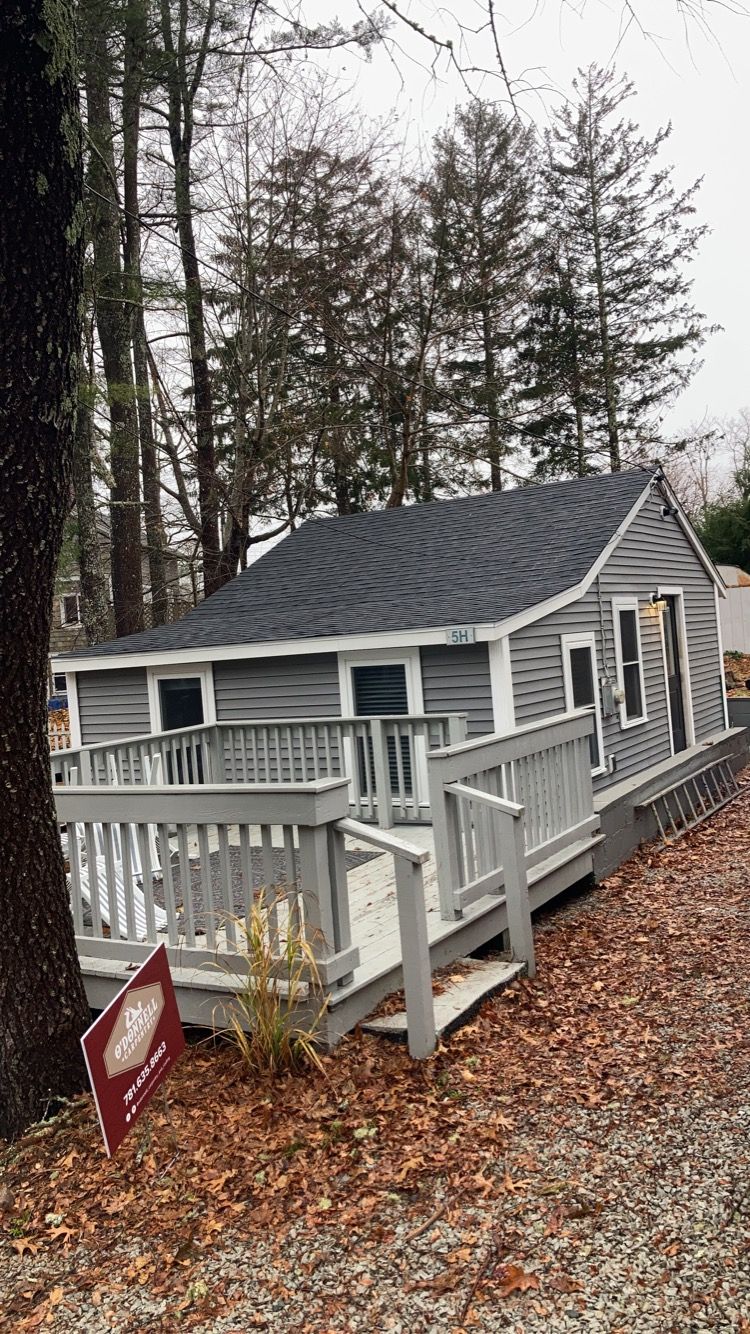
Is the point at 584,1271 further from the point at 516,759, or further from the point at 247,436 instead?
the point at 247,436

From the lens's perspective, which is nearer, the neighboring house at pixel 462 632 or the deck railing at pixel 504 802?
the deck railing at pixel 504 802

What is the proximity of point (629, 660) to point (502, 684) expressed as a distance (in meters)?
3.23

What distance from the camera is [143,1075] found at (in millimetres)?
3277

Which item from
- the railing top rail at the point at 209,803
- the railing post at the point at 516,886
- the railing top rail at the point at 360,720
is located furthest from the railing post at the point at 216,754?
the railing post at the point at 516,886

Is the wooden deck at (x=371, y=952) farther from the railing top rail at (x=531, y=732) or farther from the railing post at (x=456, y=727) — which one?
the railing post at (x=456, y=727)

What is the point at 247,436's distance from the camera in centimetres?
1711

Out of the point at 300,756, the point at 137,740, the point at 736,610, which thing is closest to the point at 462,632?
the point at 300,756

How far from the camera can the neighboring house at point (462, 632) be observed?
9.23 m

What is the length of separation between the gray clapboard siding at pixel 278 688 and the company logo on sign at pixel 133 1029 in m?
6.65

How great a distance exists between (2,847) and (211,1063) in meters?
1.35

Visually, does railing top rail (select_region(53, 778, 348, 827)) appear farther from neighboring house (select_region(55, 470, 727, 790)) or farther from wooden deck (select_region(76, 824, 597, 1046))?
neighboring house (select_region(55, 470, 727, 790))

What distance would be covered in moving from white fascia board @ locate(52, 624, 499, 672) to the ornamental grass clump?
4956 millimetres

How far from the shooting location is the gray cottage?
4.25m

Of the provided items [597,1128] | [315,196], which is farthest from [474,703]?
[315,196]
